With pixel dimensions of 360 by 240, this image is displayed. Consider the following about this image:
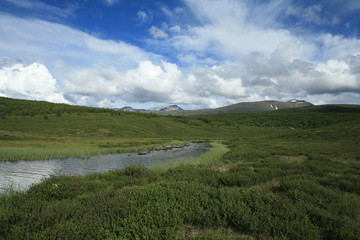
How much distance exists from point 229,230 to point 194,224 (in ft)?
4.10

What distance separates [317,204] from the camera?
9.06 meters

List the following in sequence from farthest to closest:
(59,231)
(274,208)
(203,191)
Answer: (203,191), (274,208), (59,231)

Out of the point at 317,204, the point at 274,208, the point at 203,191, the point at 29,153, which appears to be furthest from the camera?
the point at 29,153

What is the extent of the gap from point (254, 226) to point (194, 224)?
77.8 inches

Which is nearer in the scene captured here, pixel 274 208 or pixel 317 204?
pixel 274 208

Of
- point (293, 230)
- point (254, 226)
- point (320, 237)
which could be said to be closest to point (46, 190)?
point (254, 226)

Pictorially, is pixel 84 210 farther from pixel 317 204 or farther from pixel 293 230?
pixel 317 204

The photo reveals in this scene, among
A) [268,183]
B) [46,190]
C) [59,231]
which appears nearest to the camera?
[59,231]

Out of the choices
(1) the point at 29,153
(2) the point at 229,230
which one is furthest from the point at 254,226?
(1) the point at 29,153

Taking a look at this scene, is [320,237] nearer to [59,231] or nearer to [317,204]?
[317,204]

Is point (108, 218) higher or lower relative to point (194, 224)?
higher

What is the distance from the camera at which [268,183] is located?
12.7 meters

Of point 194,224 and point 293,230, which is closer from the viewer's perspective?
point 293,230

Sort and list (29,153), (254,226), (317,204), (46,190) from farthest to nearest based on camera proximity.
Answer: (29,153) → (46,190) → (317,204) → (254,226)
